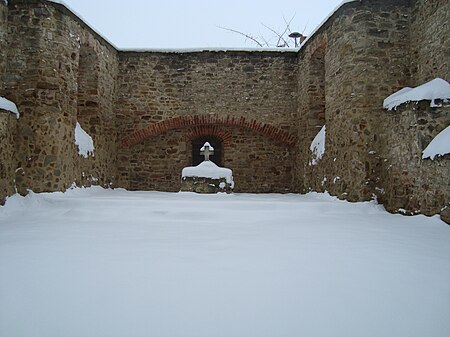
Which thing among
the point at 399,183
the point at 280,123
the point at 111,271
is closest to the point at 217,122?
the point at 280,123

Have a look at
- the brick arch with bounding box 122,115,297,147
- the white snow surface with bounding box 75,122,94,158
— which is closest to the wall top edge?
the brick arch with bounding box 122,115,297,147

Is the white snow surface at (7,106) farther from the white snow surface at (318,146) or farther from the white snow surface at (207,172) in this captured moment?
the white snow surface at (318,146)

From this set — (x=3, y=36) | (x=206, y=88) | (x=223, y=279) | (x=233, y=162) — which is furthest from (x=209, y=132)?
(x=223, y=279)

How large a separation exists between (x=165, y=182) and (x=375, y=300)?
8.16 m

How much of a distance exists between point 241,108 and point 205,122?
1.04 metres

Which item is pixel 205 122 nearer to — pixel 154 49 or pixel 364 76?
pixel 154 49

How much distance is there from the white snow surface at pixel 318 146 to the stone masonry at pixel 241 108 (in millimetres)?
229

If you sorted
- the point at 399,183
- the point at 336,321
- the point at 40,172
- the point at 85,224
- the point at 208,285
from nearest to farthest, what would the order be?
1. the point at 336,321
2. the point at 208,285
3. the point at 85,224
4. the point at 399,183
5. the point at 40,172

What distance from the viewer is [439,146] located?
4559 mm

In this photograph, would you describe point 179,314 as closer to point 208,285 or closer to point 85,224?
point 208,285

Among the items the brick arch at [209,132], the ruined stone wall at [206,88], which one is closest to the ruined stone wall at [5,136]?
the ruined stone wall at [206,88]

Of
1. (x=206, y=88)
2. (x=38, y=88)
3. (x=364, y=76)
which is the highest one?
(x=206, y=88)

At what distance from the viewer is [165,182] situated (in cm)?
1000

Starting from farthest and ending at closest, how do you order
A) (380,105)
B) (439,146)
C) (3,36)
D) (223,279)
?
(3,36) < (380,105) < (439,146) < (223,279)
